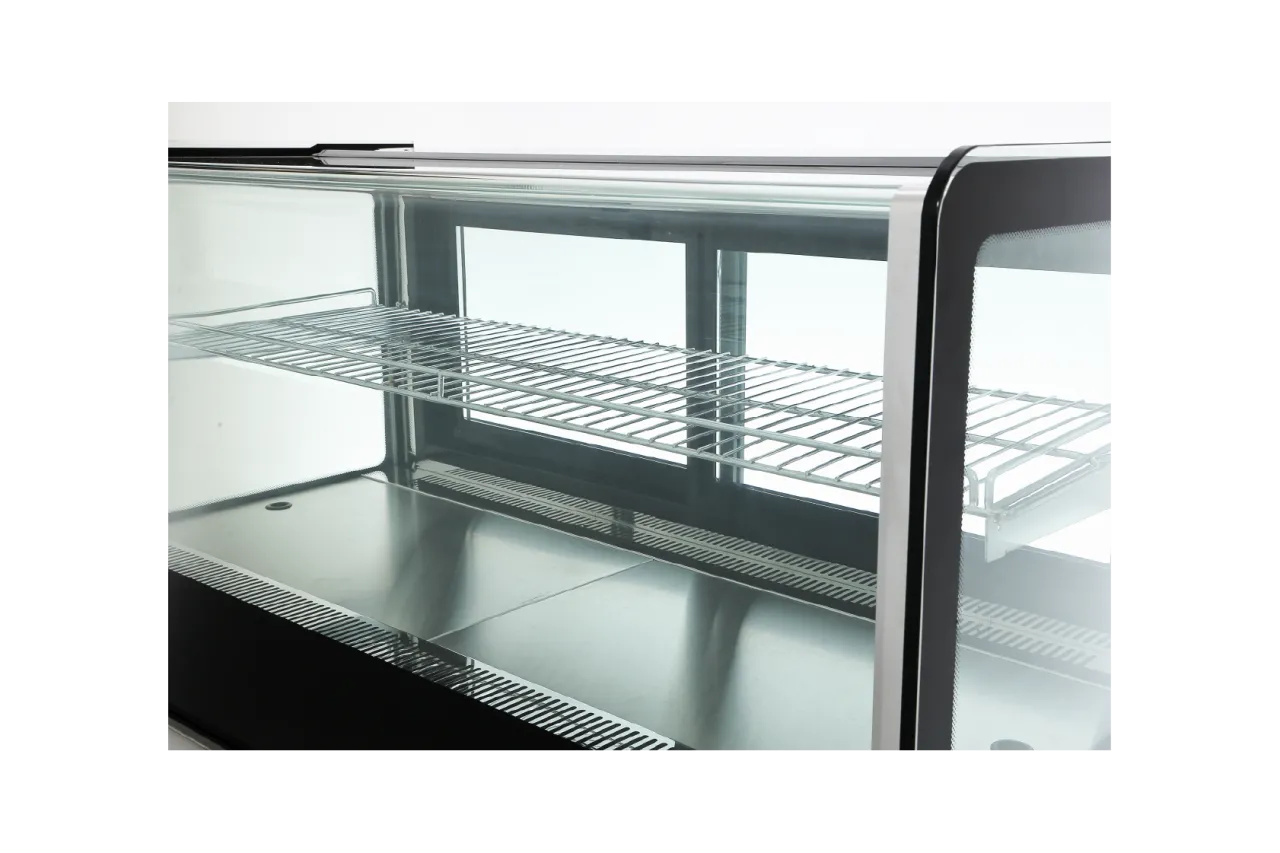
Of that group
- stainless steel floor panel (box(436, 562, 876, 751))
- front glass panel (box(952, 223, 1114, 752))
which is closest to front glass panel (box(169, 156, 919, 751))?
stainless steel floor panel (box(436, 562, 876, 751))

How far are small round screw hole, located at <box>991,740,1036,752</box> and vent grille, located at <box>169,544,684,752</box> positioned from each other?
35 cm

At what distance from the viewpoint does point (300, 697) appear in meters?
1.39

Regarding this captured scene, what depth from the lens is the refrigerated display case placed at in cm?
88

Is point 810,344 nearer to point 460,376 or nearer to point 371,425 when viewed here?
point 460,376

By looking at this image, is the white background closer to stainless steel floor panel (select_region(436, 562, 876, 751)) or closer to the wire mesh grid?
the wire mesh grid

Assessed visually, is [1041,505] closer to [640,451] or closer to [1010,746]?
[1010,746]

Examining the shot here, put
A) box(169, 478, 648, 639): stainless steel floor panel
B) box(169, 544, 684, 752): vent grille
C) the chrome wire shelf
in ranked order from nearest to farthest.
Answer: the chrome wire shelf → box(169, 544, 684, 752): vent grille → box(169, 478, 648, 639): stainless steel floor panel

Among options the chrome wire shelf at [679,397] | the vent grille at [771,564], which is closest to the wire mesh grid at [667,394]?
the chrome wire shelf at [679,397]

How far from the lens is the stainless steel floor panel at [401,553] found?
1422 mm

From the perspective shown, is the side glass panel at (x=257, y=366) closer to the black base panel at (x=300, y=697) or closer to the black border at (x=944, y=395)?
the black base panel at (x=300, y=697)

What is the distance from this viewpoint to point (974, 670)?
91 cm

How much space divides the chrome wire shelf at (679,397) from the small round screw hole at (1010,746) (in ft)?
0.58

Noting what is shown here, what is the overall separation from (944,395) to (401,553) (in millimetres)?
889

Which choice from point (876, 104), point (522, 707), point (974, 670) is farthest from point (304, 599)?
point (876, 104)
